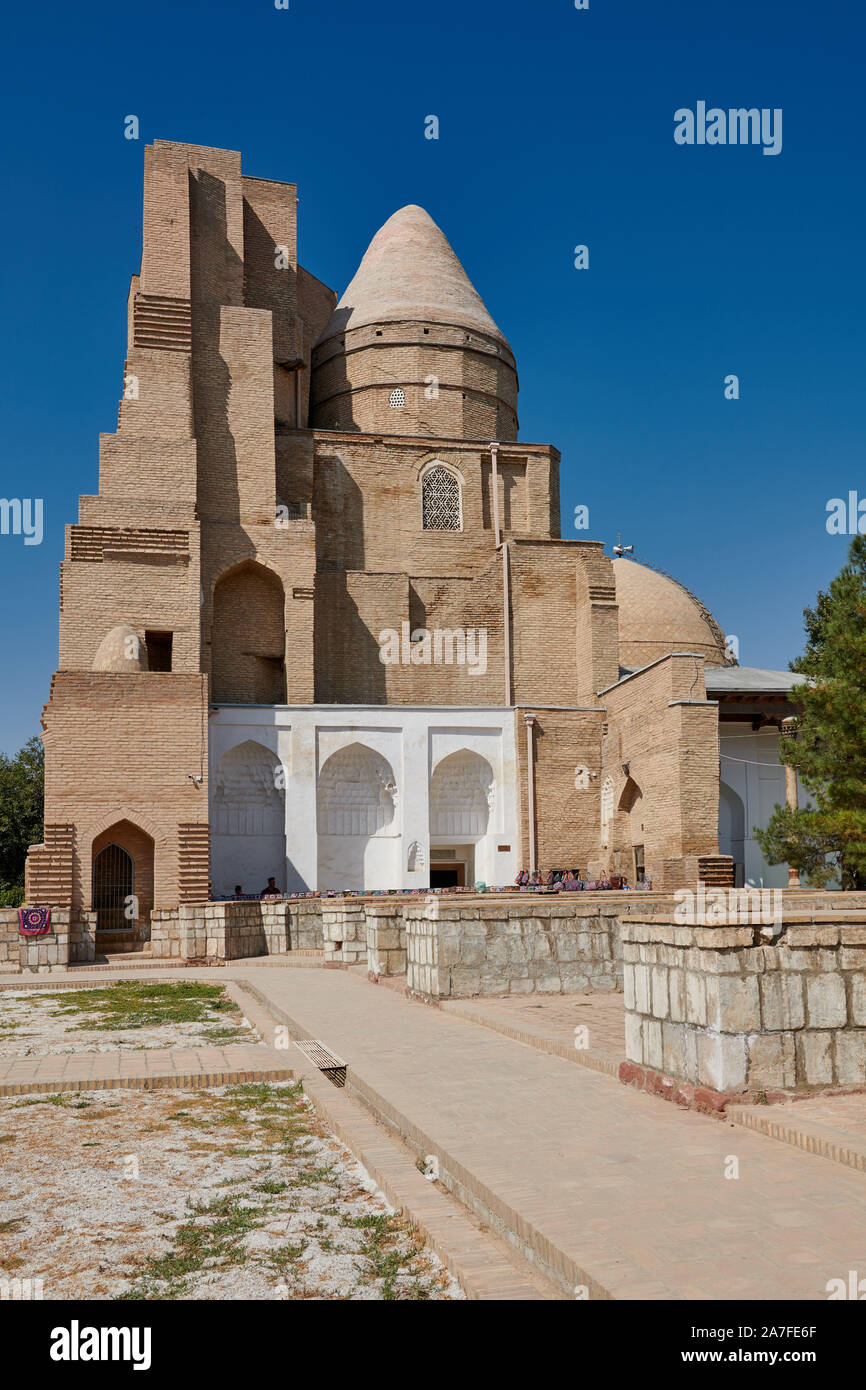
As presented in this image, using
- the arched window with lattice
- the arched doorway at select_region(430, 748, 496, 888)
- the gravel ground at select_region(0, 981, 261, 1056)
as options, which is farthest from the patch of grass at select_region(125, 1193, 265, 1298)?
the arched window with lattice

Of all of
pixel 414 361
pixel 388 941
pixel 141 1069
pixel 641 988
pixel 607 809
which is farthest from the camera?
pixel 414 361

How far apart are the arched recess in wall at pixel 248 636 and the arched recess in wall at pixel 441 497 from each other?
16.0 feet

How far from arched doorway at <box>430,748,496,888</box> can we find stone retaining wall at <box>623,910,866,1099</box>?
20623mm

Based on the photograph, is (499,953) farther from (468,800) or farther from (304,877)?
(468,800)

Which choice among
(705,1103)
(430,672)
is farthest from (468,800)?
(705,1103)

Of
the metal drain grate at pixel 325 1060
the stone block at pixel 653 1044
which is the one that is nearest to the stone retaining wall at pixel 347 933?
the metal drain grate at pixel 325 1060

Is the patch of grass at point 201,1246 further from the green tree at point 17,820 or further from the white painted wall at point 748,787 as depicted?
the green tree at point 17,820

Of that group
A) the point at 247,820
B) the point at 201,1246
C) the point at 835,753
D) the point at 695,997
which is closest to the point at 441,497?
the point at 247,820

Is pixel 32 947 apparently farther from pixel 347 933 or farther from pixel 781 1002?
pixel 781 1002

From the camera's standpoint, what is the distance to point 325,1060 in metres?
7.48

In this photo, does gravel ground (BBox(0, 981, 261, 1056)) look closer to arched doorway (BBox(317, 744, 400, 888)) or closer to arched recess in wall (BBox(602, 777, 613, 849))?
arched doorway (BBox(317, 744, 400, 888))

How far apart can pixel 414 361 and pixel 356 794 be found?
39.8ft

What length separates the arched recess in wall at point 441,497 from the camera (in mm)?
29516

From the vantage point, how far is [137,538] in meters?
24.0
